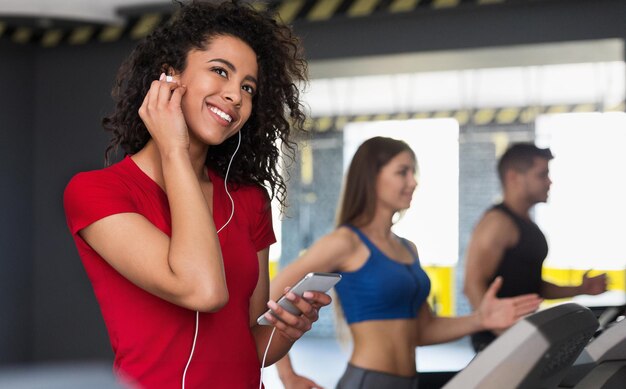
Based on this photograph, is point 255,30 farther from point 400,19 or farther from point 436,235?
point 436,235

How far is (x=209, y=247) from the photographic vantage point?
1489 mm

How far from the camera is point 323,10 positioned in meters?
5.54

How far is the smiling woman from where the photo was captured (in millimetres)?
1479

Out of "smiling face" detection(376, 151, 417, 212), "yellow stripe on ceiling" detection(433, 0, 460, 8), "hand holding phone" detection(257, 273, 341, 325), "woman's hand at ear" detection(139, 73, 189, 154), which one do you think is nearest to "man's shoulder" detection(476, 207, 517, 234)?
"smiling face" detection(376, 151, 417, 212)

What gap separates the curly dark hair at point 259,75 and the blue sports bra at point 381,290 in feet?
3.57

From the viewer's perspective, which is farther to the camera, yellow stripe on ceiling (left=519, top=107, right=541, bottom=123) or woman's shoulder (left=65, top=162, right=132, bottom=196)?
yellow stripe on ceiling (left=519, top=107, right=541, bottom=123)

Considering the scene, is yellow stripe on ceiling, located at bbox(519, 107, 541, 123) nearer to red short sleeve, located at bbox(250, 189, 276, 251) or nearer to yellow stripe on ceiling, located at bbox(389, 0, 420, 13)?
yellow stripe on ceiling, located at bbox(389, 0, 420, 13)

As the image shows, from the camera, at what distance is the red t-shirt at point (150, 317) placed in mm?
1511

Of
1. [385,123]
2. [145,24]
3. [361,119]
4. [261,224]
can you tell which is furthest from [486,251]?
[145,24]

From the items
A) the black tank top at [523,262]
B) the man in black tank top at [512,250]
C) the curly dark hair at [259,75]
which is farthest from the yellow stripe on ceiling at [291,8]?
the curly dark hair at [259,75]

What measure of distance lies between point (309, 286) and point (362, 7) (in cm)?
404

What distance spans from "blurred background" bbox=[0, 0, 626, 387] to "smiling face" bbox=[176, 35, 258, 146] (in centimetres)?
352

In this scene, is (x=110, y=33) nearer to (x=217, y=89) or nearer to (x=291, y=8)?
(x=291, y=8)

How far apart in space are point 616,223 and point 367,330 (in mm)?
3004
